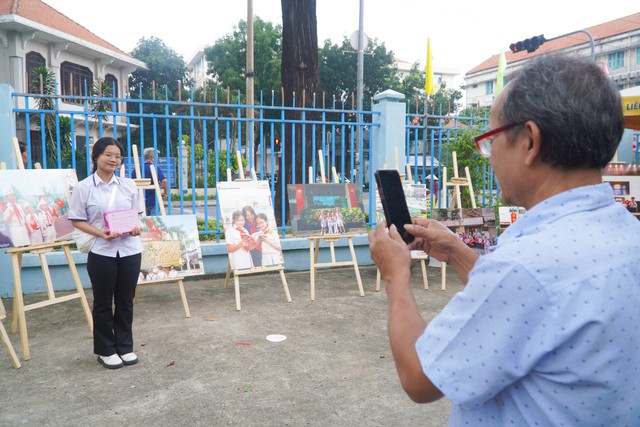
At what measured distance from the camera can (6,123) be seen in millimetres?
5996

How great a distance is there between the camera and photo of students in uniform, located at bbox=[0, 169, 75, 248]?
4547 mm

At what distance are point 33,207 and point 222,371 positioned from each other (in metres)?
2.35

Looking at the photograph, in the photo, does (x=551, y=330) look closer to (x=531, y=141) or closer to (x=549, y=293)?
(x=549, y=293)

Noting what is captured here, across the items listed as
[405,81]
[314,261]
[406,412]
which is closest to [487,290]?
[406,412]

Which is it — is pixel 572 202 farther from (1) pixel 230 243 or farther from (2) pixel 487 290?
(1) pixel 230 243

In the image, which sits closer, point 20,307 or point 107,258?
point 107,258

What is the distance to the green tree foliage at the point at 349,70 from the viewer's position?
101ft

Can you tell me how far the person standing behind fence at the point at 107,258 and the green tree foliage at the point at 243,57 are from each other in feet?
77.3

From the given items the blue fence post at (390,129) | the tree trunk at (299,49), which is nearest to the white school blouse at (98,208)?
the blue fence post at (390,129)

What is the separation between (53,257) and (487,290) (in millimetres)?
6405

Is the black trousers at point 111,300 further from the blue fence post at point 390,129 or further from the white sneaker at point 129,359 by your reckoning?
the blue fence post at point 390,129

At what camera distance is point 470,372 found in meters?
0.99

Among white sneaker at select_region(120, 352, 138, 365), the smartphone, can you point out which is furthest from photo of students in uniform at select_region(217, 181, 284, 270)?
the smartphone

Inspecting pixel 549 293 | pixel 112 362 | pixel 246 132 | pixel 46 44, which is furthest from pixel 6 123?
pixel 46 44
